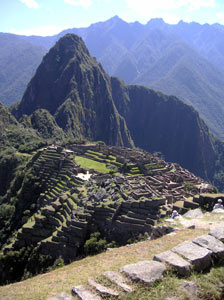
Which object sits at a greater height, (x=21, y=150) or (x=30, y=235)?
(x=30, y=235)

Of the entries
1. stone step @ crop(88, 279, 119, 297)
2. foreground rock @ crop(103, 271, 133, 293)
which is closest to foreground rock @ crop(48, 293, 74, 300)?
stone step @ crop(88, 279, 119, 297)

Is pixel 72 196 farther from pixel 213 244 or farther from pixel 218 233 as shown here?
pixel 213 244

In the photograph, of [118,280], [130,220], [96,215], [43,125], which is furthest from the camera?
[43,125]

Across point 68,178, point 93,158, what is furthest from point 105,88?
point 68,178

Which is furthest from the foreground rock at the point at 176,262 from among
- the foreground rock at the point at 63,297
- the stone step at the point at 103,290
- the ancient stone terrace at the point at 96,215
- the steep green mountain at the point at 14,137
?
the steep green mountain at the point at 14,137

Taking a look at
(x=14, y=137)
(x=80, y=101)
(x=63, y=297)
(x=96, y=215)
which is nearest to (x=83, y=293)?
(x=63, y=297)

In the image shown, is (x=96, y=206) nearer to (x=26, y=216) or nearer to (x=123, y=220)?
(x=123, y=220)

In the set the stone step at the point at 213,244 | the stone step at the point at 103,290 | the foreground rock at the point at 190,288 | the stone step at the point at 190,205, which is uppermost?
the stone step at the point at 213,244

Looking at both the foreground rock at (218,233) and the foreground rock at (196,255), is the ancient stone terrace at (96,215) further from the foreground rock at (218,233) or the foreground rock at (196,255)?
the foreground rock at (196,255)
